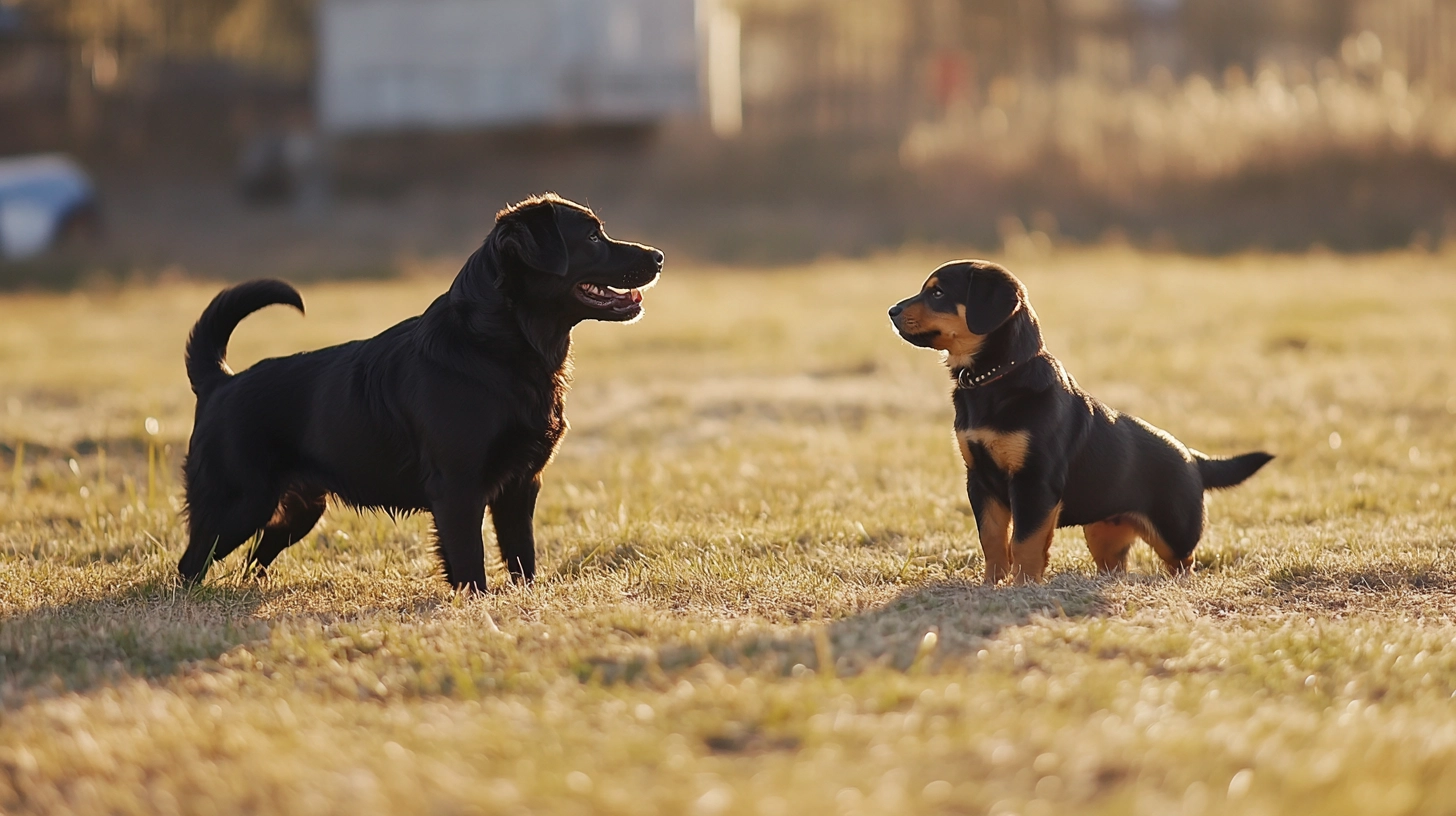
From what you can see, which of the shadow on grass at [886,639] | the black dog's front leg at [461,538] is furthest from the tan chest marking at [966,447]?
the black dog's front leg at [461,538]

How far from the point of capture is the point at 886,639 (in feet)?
13.0

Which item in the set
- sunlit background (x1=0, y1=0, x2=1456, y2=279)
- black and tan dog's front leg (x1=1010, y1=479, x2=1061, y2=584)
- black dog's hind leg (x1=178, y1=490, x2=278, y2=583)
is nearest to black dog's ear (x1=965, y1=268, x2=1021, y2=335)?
black and tan dog's front leg (x1=1010, y1=479, x2=1061, y2=584)

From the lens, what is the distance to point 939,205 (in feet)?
80.4

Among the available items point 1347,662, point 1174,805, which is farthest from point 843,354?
point 1174,805

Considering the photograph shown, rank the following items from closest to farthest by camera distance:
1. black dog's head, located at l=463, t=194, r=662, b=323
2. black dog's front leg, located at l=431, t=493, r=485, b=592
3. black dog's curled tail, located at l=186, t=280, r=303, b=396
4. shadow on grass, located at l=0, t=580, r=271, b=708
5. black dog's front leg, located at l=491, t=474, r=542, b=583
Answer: shadow on grass, located at l=0, t=580, r=271, b=708 < black dog's front leg, located at l=431, t=493, r=485, b=592 < black dog's head, located at l=463, t=194, r=662, b=323 < black dog's front leg, located at l=491, t=474, r=542, b=583 < black dog's curled tail, located at l=186, t=280, r=303, b=396

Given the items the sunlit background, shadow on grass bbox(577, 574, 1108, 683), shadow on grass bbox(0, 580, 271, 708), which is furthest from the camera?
the sunlit background

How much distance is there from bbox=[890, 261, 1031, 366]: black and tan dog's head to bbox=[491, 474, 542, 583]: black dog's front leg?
1.48 m

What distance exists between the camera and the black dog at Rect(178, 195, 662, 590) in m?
4.69

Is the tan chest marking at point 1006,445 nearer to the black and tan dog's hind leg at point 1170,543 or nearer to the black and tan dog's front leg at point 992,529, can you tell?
the black and tan dog's front leg at point 992,529

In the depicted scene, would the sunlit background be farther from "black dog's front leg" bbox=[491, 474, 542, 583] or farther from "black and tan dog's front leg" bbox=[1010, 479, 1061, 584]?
"black dog's front leg" bbox=[491, 474, 542, 583]

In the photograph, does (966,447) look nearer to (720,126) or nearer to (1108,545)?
(1108,545)

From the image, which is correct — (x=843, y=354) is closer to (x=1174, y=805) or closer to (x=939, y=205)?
(x=1174, y=805)

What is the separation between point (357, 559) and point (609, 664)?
2209 millimetres

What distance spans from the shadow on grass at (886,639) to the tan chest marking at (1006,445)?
0.43 meters
